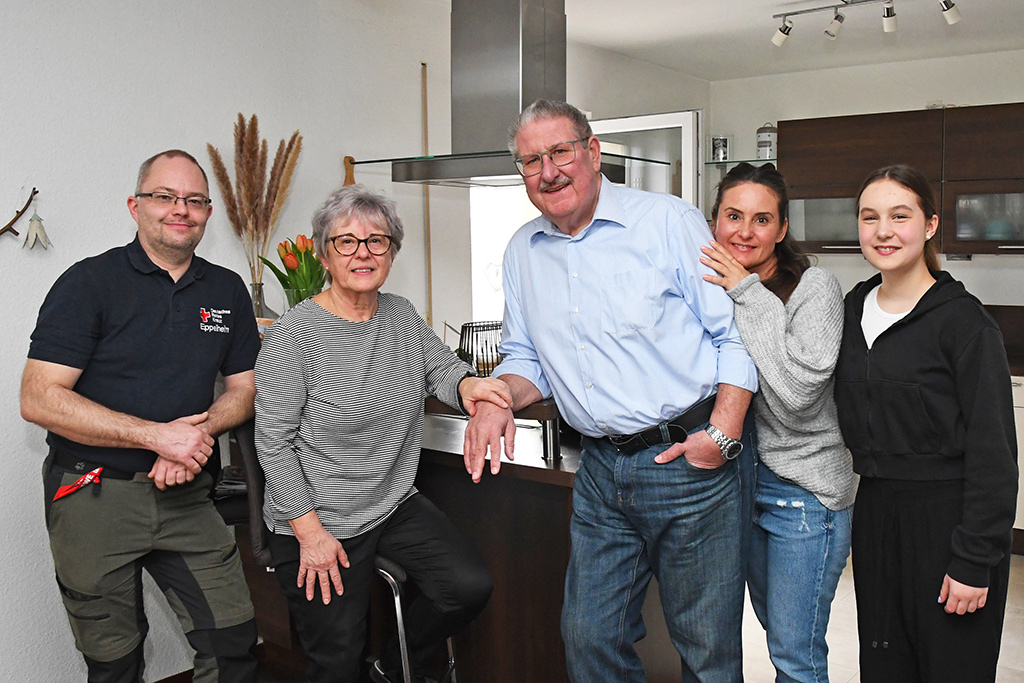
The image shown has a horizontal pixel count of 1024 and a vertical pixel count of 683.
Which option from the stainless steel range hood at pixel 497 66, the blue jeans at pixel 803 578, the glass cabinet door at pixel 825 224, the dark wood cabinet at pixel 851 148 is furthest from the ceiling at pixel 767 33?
the blue jeans at pixel 803 578

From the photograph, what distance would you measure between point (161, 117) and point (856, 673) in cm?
302

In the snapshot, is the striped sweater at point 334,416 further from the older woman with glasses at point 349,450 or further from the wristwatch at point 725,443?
the wristwatch at point 725,443

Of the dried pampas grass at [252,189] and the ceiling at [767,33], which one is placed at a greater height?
the ceiling at [767,33]

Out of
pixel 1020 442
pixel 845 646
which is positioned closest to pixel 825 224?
pixel 1020 442

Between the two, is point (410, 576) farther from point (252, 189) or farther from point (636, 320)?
point (252, 189)

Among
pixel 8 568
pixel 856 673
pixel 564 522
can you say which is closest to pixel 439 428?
pixel 564 522

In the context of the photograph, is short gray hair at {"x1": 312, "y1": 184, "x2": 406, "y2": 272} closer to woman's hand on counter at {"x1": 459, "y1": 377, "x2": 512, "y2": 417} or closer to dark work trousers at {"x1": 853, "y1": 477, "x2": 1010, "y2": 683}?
woman's hand on counter at {"x1": 459, "y1": 377, "x2": 512, "y2": 417}

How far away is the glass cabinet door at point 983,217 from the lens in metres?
4.62

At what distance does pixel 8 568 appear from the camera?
2686 mm

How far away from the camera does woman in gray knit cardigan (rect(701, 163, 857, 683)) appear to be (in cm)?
177

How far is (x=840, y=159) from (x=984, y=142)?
75 cm

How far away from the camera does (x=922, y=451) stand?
1.73m

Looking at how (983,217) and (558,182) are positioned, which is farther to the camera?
(983,217)

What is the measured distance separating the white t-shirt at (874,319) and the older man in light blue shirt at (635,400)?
0.25 meters
